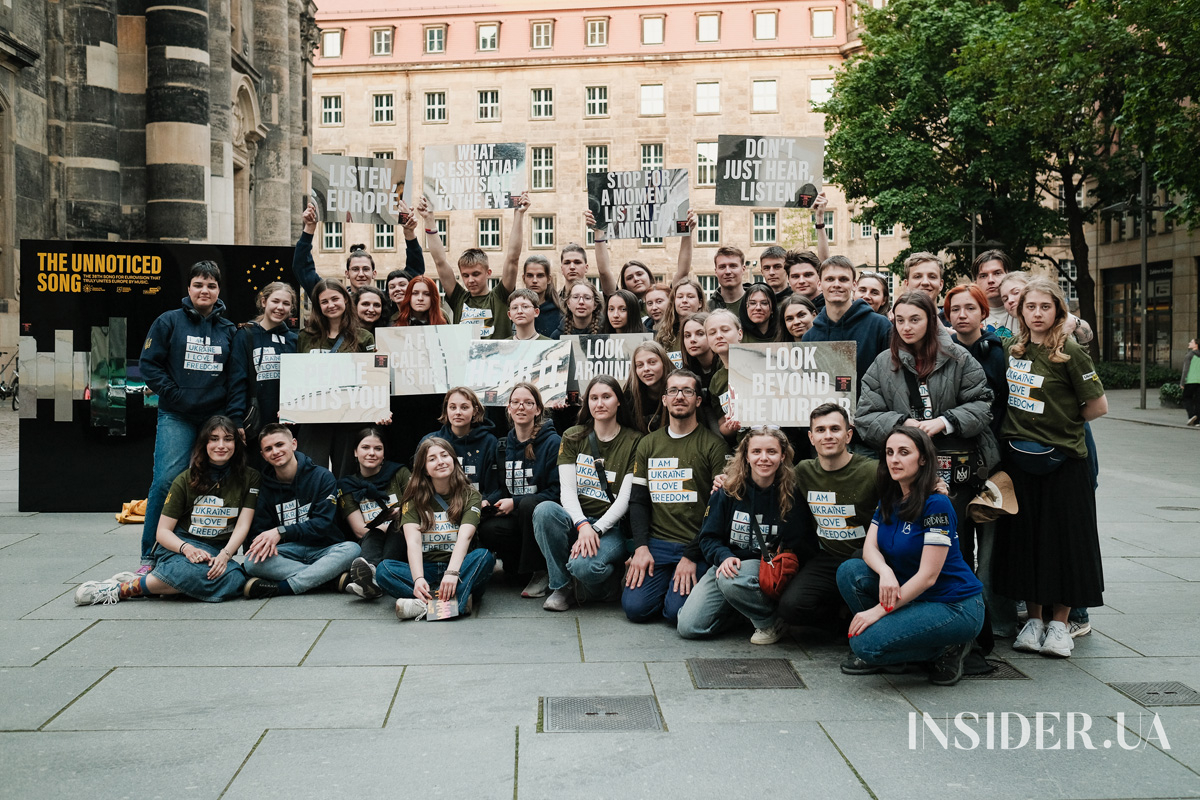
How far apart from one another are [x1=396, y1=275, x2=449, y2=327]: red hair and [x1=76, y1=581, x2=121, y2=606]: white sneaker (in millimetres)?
2804

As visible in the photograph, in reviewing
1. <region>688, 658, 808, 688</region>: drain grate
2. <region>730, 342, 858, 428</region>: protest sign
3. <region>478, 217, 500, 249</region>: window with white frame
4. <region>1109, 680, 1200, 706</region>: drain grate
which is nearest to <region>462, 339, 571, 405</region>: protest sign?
<region>730, 342, 858, 428</region>: protest sign

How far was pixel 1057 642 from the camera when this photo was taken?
5.68 m

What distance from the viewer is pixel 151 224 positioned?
17812 mm

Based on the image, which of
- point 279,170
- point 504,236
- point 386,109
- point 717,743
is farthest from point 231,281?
point 386,109

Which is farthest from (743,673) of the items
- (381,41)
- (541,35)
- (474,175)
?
(381,41)

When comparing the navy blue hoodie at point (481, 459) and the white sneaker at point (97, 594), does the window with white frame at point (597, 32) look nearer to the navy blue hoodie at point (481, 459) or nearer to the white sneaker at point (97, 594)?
the navy blue hoodie at point (481, 459)

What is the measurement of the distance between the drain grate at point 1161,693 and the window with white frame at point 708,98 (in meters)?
54.5

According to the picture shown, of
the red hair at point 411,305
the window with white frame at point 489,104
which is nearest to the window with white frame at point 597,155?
the window with white frame at point 489,104

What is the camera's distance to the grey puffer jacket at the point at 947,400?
559 cm

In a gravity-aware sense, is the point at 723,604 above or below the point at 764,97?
below

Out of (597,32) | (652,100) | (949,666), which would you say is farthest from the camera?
(597,32)

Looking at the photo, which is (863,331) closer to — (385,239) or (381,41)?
(385,239)

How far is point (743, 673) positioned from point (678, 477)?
5.06 feet

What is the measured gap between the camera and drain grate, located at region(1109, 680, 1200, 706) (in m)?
4.86
